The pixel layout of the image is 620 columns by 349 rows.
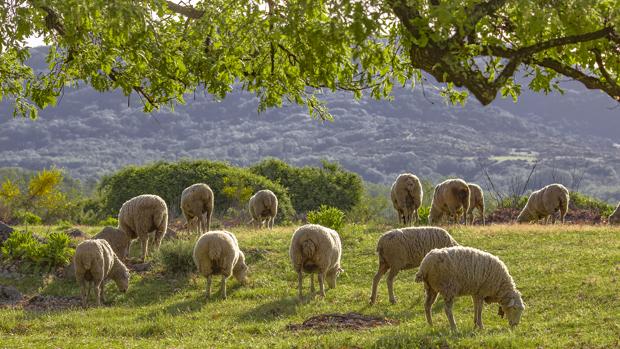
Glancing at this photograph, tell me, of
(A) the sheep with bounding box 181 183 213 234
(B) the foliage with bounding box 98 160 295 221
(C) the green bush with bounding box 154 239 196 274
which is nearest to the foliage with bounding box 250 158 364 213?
(B) the foliage with bounding box 98 160 295 221

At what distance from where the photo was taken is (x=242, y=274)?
55.6ft

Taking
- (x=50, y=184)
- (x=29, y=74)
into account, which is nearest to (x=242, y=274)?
(x=29, y=74)

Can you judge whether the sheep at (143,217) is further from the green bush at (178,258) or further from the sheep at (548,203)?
the sheep at (548,203)

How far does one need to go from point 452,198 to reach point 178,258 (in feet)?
33.4

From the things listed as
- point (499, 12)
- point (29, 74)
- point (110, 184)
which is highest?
point (499, 12)

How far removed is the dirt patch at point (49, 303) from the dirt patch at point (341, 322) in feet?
18.9

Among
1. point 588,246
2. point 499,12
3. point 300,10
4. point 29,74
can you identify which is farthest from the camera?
point 588,246

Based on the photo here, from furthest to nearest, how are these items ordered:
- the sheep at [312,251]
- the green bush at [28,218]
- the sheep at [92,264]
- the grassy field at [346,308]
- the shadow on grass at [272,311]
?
the green bush at [28,218]
the sheep at [92,264]
the sheep at [312,251]
the shadow on grass at [272,311]
the grassy field at [346,308]

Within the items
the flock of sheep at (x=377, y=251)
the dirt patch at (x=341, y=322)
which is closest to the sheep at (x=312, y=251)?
the flock of sheep at (x=377, y=251)

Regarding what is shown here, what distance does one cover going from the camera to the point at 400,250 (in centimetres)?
1438

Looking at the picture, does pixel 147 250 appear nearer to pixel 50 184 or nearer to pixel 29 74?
pixel 29 74

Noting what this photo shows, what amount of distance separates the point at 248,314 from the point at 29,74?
5893 millimetres

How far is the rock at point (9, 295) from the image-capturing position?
53.7 feet

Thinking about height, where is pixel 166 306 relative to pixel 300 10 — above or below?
below
